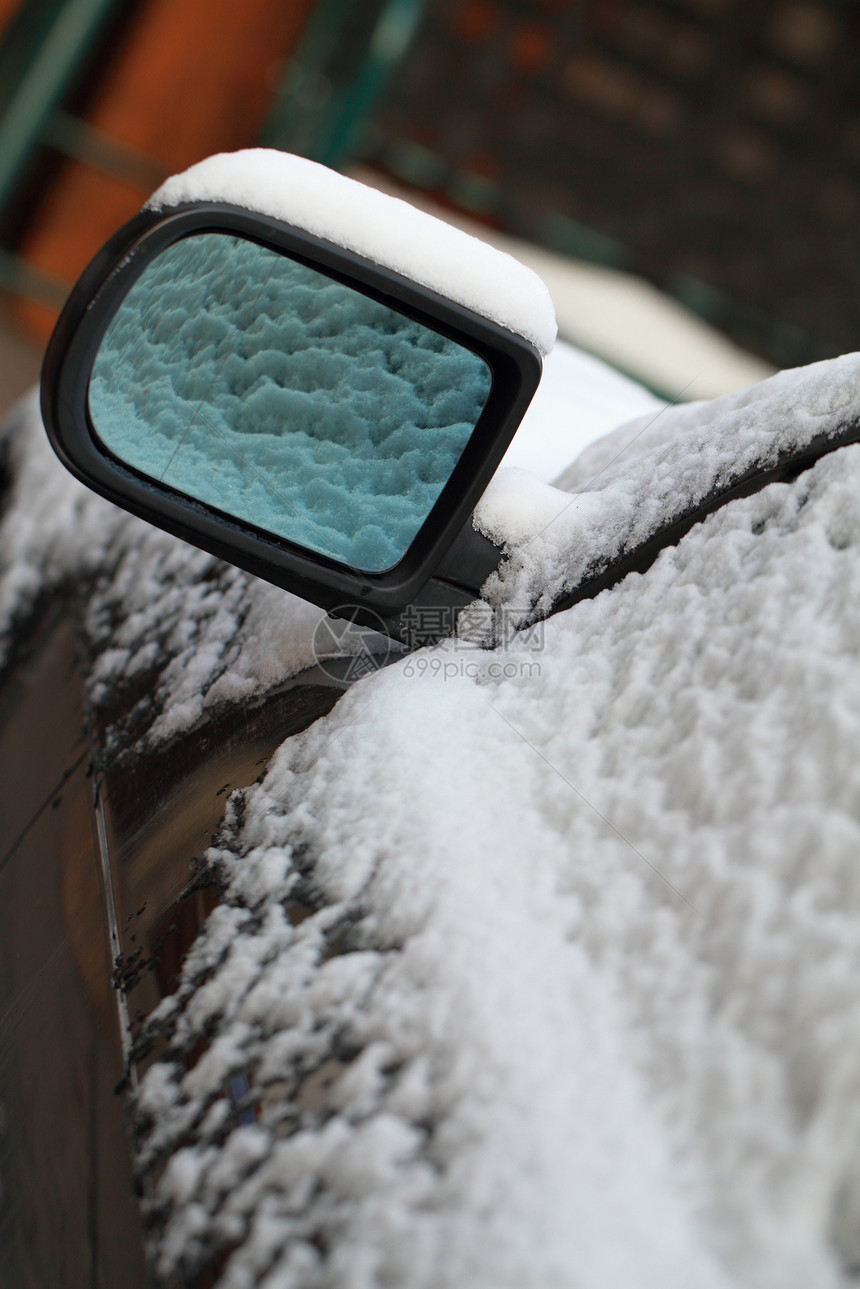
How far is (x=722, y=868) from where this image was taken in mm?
524

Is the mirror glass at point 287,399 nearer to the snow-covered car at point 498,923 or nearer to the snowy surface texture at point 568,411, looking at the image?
the snow-covered car at point 498,923

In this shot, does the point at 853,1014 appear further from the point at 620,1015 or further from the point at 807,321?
the point at 807,321

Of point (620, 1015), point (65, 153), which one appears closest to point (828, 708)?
point (620, 1015)

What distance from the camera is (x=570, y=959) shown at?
537 mm

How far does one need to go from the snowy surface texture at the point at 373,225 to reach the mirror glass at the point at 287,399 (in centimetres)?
5

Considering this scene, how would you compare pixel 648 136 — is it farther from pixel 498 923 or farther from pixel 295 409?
pixel 498 923

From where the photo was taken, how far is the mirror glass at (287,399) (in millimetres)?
780

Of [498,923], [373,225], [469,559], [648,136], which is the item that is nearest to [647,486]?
[469,559]

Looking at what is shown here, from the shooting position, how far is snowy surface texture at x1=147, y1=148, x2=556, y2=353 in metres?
0.70

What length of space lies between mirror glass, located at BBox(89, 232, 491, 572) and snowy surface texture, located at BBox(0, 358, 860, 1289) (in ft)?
0.57

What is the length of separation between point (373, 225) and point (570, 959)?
563mm

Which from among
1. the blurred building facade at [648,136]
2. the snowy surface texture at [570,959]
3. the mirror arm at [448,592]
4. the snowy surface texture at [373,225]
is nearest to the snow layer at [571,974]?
the snowy surface texture at [570,959]

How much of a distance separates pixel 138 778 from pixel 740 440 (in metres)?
0.63

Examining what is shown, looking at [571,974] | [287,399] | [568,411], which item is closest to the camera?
[571,974]
